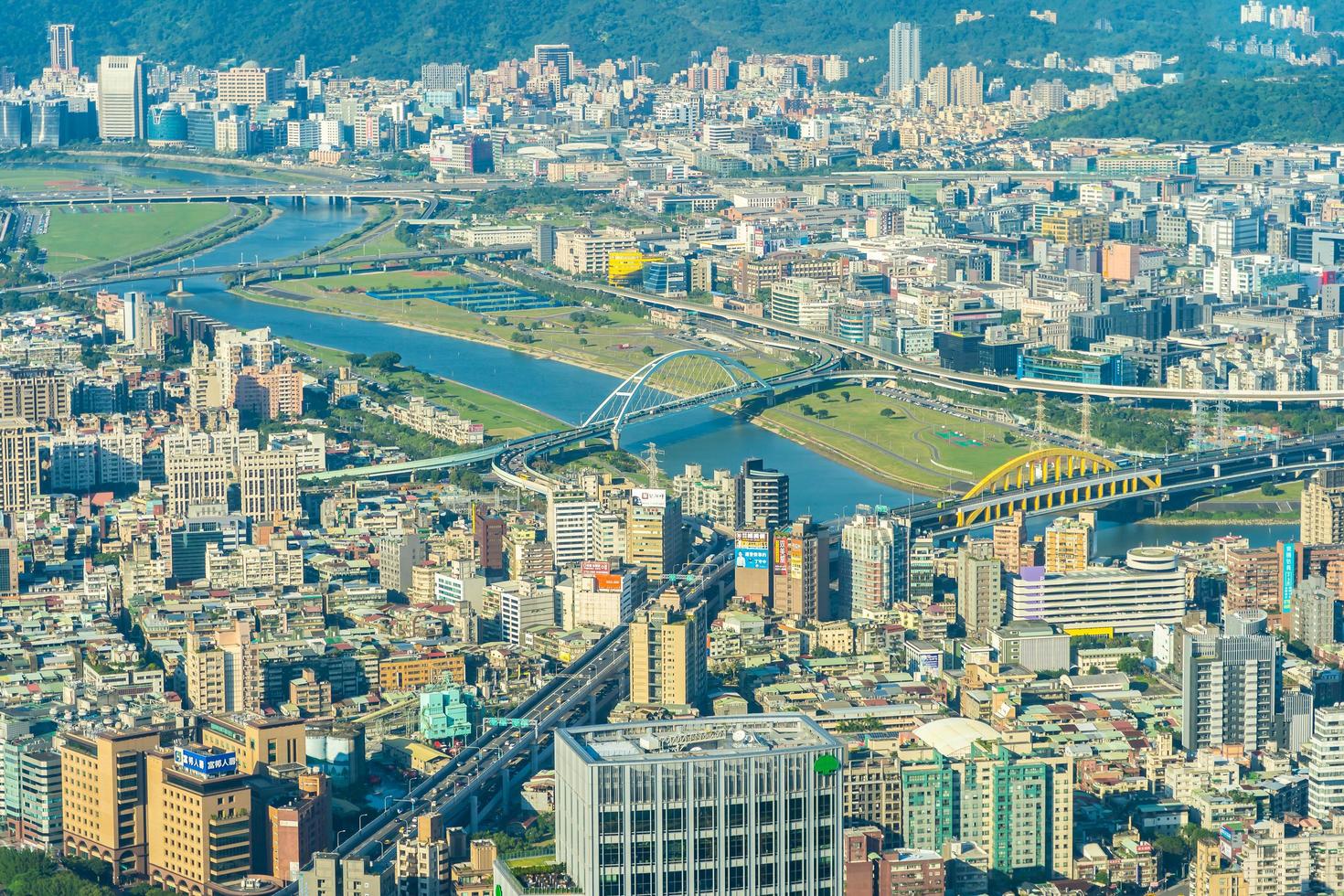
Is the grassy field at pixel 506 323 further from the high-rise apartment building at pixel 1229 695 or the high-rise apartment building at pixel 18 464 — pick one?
the high-rise apartment building at pixel 1229 695

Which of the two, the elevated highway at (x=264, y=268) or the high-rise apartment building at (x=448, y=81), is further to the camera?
the high-rise apartment building at (x=448, y=81)

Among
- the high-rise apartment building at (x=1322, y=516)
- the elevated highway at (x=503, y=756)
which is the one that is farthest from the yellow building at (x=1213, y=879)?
the high-rise apartment building at (x=1322, y=516)

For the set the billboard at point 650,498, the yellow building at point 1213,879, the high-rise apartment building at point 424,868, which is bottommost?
the yellow building at point 1213,879

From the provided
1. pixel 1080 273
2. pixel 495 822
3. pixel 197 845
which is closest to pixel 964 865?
pixel 495 822

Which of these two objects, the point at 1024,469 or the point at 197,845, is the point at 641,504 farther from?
the point at 197,845

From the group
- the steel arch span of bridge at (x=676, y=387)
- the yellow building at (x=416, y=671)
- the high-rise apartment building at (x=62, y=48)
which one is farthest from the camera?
the high-rise apartment building at (x=62, y=48)

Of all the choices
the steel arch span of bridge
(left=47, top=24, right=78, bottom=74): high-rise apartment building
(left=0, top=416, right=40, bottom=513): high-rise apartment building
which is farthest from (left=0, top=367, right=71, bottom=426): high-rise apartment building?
(left=47, top=24, right=78, bottom=74): high-rise apartment building

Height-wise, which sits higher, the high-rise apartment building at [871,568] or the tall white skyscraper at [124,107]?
the tall white skyscraper at [124,107]

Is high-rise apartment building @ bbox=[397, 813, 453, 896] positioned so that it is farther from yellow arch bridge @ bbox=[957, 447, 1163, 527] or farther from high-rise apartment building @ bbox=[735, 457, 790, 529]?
yellow arch bridge @ bbox=[957, 447, 1163, 527]
